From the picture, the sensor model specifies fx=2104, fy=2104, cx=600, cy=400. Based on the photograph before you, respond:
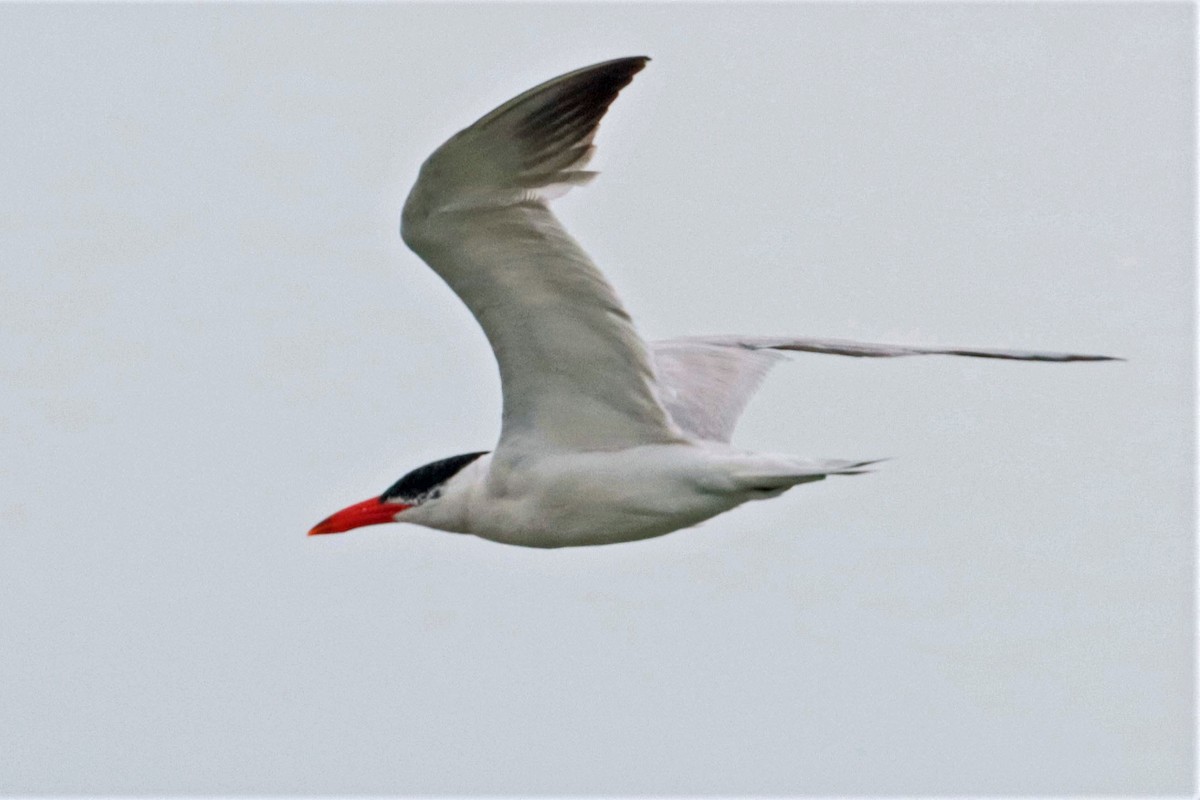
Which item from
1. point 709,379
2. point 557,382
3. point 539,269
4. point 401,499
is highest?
point 539,269

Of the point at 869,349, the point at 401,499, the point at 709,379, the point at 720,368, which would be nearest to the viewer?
the point at 869,349

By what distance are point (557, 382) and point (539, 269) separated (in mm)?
747

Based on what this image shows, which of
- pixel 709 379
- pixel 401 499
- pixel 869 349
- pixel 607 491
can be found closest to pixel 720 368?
pixel 709 379

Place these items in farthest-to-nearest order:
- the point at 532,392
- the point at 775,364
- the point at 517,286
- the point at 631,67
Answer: the point at 775,364
the point at 532,392
the point at 517,286
the point at 631,67

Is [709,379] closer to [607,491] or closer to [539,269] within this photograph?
[607,491]

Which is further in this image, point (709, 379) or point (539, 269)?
point (709, 379)

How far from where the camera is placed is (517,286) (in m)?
8.36

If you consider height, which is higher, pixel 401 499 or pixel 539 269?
pixel 539 269

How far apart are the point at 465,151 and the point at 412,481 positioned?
230 centimetres

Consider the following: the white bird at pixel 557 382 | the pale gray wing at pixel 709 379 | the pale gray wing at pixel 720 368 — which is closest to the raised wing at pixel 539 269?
the white bird at pixel 557 382

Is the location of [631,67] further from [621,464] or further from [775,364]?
[775,364]

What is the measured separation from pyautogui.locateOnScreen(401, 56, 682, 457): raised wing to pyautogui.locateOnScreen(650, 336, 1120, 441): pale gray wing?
0.37 metres

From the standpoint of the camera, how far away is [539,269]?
827cm

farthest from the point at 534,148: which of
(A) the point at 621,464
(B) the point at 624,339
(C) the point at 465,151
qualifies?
(A) the point at 621,464
